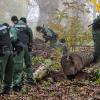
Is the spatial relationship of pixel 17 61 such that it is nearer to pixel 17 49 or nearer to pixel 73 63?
pixel 17 49

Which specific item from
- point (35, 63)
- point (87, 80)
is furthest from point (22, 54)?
point (35, 63)

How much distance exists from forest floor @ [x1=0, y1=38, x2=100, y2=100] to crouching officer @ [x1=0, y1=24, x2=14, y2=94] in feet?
0.96

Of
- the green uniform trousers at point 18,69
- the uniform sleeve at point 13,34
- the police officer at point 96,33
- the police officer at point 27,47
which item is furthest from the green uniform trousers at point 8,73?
the police officer at point 96,33

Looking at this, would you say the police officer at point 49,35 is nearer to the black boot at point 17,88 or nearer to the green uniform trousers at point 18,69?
the green uniform trousers at point 18,69

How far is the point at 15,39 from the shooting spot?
33.6 feet

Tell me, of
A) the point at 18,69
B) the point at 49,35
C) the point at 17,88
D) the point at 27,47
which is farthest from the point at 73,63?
the point at 49,35

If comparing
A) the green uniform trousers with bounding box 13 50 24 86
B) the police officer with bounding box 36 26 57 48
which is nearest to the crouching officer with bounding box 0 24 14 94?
the green uniform trousers with bounding box 13 50 24 86

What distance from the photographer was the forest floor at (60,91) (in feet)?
29.4

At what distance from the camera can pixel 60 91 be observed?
9930 mm

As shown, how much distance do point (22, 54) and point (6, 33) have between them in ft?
5.10

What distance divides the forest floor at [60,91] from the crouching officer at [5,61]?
0.96 ft

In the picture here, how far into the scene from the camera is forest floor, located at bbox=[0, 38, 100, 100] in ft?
29.4

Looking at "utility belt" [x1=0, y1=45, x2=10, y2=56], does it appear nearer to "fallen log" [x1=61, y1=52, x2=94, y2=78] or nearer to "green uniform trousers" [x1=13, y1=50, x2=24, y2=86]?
"green uniform trousers" [x1=13, y1=50, x2=24, y2=86]

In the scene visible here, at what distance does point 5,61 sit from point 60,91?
5.61ft
